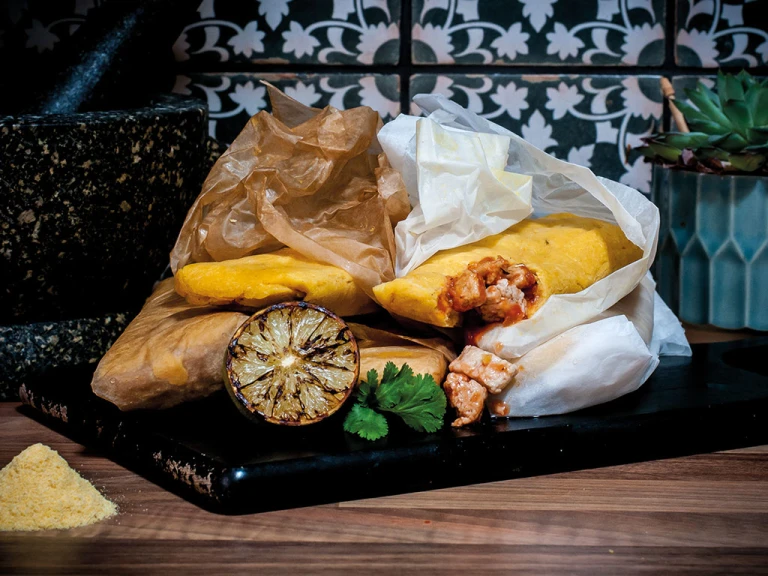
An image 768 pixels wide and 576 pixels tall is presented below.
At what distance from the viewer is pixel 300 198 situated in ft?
3.72

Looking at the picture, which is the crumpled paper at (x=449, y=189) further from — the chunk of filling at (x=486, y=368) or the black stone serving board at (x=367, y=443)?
the black stone serving board at (x=367, y=443)

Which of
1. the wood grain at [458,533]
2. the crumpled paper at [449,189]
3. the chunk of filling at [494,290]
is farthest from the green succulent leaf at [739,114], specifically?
the wood grain at [458,533]

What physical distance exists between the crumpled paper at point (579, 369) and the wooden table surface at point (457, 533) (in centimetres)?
10

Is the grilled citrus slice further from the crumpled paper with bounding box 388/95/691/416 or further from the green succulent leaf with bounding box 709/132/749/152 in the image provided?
the green succulent leaf with bounding box 709/132/749/152

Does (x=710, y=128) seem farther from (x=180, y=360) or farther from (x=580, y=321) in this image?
(x=180, y=360)

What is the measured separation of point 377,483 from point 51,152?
0.57 meters

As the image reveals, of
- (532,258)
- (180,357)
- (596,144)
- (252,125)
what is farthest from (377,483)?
(596,144)

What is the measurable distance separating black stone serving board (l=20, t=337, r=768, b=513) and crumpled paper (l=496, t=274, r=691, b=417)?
0.02 metres

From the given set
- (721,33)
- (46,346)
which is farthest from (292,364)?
(721,33)

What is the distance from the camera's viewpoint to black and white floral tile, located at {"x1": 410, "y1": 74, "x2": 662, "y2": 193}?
1.58 metres

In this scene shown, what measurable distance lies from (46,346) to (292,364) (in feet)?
1.45

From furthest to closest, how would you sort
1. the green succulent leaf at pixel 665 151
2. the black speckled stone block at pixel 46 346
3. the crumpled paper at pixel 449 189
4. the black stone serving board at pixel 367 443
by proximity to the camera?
1. the green succulent leaf at pixel 665 151
2. the black speckled stone block at pixel 46 346
3. the crumpled paper at pixel 449 189
4. the black stone serving board at pixel 367 443

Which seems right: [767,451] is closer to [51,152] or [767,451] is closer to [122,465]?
[122,465]

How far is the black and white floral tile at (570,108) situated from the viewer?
158 cm
